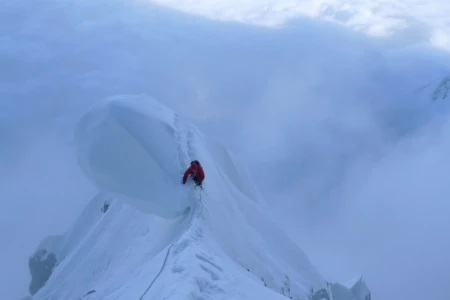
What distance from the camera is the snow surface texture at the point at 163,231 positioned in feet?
35.5

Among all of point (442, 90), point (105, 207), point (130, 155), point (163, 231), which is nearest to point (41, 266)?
point (105, 207)

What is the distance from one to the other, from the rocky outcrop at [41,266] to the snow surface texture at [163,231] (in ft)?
23.5

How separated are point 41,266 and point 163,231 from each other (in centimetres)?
1664

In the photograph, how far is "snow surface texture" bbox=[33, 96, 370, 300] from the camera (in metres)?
10.8

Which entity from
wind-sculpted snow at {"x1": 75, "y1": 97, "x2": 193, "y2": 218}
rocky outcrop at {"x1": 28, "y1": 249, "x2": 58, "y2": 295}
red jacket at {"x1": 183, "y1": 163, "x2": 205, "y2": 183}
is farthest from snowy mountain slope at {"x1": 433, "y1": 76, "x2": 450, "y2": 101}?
red jacket at {"x1": 183, "y1": 163, "x2": 205, "y2": 183}

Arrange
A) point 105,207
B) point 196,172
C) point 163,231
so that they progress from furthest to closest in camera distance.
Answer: point 105,207 < point 163,231 < point 196,172

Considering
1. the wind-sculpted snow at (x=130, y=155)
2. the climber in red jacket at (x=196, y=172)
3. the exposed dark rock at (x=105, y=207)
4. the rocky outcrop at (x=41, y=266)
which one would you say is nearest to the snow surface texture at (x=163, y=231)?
the wind-sculpted snow at (x=130, y=155)

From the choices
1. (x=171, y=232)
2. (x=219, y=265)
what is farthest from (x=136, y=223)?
(x=219, y=265)

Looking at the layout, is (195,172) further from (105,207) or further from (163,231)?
(105,207)

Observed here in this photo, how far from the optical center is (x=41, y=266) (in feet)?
91.9

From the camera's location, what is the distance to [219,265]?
427 inches

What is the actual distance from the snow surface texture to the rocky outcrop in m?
7.16

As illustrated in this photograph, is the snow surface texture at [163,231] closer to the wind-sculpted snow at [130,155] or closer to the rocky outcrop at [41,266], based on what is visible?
the wind-sculpted snow at [130,155]

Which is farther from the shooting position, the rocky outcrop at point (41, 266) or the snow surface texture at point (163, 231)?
the rocky outcrop at point (41, 266)
